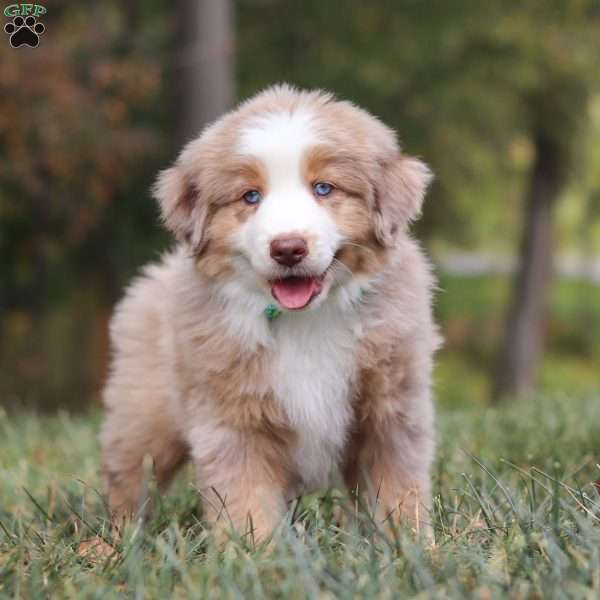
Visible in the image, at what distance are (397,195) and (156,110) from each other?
Result: 29.2 feet

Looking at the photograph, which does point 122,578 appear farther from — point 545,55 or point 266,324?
point 545,55

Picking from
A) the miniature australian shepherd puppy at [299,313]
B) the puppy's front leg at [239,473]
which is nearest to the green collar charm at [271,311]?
the miniature australian shepherd puppy at [299,313]

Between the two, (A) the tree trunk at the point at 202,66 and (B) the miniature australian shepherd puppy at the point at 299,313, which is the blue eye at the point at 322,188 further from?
(A) the tree trunk at the point at 202,66

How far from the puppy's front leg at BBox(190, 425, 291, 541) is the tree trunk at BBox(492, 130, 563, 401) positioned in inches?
451

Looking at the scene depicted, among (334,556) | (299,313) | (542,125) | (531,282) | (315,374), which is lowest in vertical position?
(531,282)

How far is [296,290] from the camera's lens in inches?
144

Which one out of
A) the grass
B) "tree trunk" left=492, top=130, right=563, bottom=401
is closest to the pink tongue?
the grass

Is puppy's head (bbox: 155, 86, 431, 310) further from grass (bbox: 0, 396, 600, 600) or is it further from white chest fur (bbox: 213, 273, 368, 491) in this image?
grass (bbox: 0, 396, 600, 600)

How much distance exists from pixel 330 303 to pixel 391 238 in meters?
0.32

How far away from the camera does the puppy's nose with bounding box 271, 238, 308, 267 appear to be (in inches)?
138

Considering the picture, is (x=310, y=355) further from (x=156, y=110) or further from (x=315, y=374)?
(x=156, y=110)

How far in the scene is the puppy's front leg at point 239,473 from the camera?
3631 millimetres

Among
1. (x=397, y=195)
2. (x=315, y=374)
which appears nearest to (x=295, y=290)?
(x=315, y=374)

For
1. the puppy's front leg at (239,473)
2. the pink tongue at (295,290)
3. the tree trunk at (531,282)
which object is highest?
the pink tongue at (295,290)
